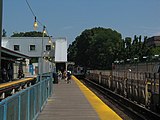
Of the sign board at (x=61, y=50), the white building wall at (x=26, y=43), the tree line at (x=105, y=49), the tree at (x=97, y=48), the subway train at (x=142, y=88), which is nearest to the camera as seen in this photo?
the subway train at (x=142, y=88)

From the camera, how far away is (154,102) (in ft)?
51.0

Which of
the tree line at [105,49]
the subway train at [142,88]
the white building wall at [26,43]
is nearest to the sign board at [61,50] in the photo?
the white building wall at [26,43]

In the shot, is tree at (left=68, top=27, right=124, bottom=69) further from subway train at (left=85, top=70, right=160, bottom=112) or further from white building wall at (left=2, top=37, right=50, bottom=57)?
subway train at (left=85, top=70, right=160, bottom=112)

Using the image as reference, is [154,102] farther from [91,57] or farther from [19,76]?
[91,57]

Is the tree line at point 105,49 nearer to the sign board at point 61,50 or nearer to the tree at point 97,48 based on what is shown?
the tree at point 97,48

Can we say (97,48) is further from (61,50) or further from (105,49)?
(61,50)

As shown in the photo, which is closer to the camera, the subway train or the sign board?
the subway train

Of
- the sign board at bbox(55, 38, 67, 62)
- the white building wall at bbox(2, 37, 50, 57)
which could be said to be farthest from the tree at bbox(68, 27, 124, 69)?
the white building wall at bbox(2, 37, 50, 57)

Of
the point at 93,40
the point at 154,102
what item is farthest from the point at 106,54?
the point at 154,102

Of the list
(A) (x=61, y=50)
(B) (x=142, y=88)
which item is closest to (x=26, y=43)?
(A) (x=61, y=50)

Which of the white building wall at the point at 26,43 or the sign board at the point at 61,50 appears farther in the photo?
the white building wall at the point at 26,43

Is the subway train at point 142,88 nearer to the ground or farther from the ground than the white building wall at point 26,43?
nearer to the ground

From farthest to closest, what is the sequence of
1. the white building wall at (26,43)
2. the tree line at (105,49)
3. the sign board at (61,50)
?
the white building wall at (26,43), the tree line at (105,49), the sign board at (61,50)

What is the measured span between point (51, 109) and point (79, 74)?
72.6 meters
